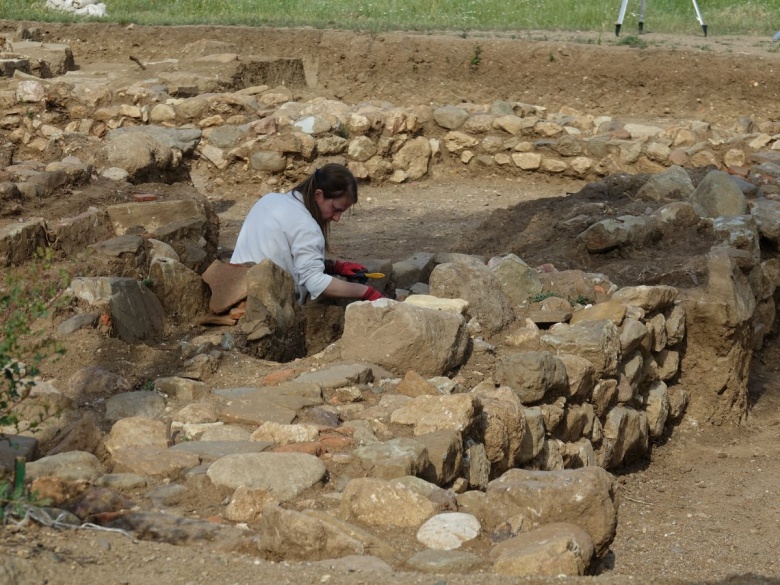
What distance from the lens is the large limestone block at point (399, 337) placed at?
4945 millimetres

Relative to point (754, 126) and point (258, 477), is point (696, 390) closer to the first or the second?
point (258, 477)

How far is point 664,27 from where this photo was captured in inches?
596

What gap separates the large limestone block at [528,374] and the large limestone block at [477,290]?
71 centimetres

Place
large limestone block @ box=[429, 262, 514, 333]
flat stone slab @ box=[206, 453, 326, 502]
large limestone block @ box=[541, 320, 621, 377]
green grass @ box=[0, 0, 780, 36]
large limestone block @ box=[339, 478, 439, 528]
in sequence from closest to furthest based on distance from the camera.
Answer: large limestone block @ box=[339, 478, 439, 528] → flat stone slab @ box=[206, 453, 326, 502] → large limestone block @ box=[541, 320, 621, 377] → large limestone block @ box=[429, 262, 514, 333] → green grass @ box=[0, 0, 780, 36]

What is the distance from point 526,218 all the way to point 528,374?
163 inches

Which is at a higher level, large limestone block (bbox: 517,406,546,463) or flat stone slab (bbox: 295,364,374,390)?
flat stone slab (bbox: 295,364,374,390)

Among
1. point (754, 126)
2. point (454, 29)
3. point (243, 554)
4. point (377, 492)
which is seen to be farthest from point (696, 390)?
point (454, 29)

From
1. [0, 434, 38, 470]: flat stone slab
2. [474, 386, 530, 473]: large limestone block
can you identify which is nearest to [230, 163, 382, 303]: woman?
[474, 386, 530, 473]: large limestone block

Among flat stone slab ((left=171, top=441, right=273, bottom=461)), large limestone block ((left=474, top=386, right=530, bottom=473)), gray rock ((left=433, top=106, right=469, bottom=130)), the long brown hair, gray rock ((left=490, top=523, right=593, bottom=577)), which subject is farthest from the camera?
gray rock ((left=433, top=106, right=469, bottom=130))

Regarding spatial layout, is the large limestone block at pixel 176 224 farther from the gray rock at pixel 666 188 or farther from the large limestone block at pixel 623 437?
the gray rock at pixel 666 188

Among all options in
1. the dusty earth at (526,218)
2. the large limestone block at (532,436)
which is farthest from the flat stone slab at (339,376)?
the large limestone block at (532,436)

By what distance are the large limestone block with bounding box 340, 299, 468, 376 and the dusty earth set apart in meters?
0.49

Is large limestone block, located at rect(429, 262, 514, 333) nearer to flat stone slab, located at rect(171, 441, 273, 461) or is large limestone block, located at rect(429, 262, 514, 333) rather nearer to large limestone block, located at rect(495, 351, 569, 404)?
large limestone block, located at rect(495, 351, 569, 404)

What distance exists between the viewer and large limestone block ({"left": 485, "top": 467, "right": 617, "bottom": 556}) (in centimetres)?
371
